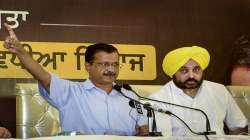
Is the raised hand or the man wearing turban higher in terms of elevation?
the raised hand

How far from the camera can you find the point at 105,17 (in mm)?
4125

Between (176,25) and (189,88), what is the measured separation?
982mm

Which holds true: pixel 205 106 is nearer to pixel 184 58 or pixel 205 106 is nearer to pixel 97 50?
pixel 184 58

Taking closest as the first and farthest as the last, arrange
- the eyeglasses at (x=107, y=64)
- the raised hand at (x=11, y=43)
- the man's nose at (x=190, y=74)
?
the raised hand at (x=11, y=43)
the eyeglasses at (x=107, y=64)
the man's nose at (x=190, y=74)

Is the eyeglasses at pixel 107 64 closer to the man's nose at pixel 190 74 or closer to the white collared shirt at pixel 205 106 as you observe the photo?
the white collared shirt at pixel 205 106

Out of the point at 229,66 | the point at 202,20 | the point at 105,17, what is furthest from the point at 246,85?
the point at 105,17

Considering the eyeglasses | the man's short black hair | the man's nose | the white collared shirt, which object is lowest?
the white collared shirt

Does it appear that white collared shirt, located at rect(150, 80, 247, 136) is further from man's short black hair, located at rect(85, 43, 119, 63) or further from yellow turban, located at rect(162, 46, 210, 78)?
man's short black hair, located at rect(85, 43, 119, 63)

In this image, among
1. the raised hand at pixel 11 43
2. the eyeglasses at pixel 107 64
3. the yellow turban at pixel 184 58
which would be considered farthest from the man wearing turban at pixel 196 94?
the raised hand at pixel 11 43

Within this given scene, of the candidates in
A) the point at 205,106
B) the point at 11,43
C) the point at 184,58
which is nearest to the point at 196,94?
the point at 205,106

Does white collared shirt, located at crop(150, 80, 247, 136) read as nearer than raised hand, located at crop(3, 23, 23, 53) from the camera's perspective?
No

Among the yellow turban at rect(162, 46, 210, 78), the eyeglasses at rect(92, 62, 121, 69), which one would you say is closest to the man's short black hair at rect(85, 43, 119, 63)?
the eyeglasses at rect(92, 62, 121, 69)

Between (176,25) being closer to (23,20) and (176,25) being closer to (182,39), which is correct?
(182,39)

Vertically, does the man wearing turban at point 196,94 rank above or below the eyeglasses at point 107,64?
below
